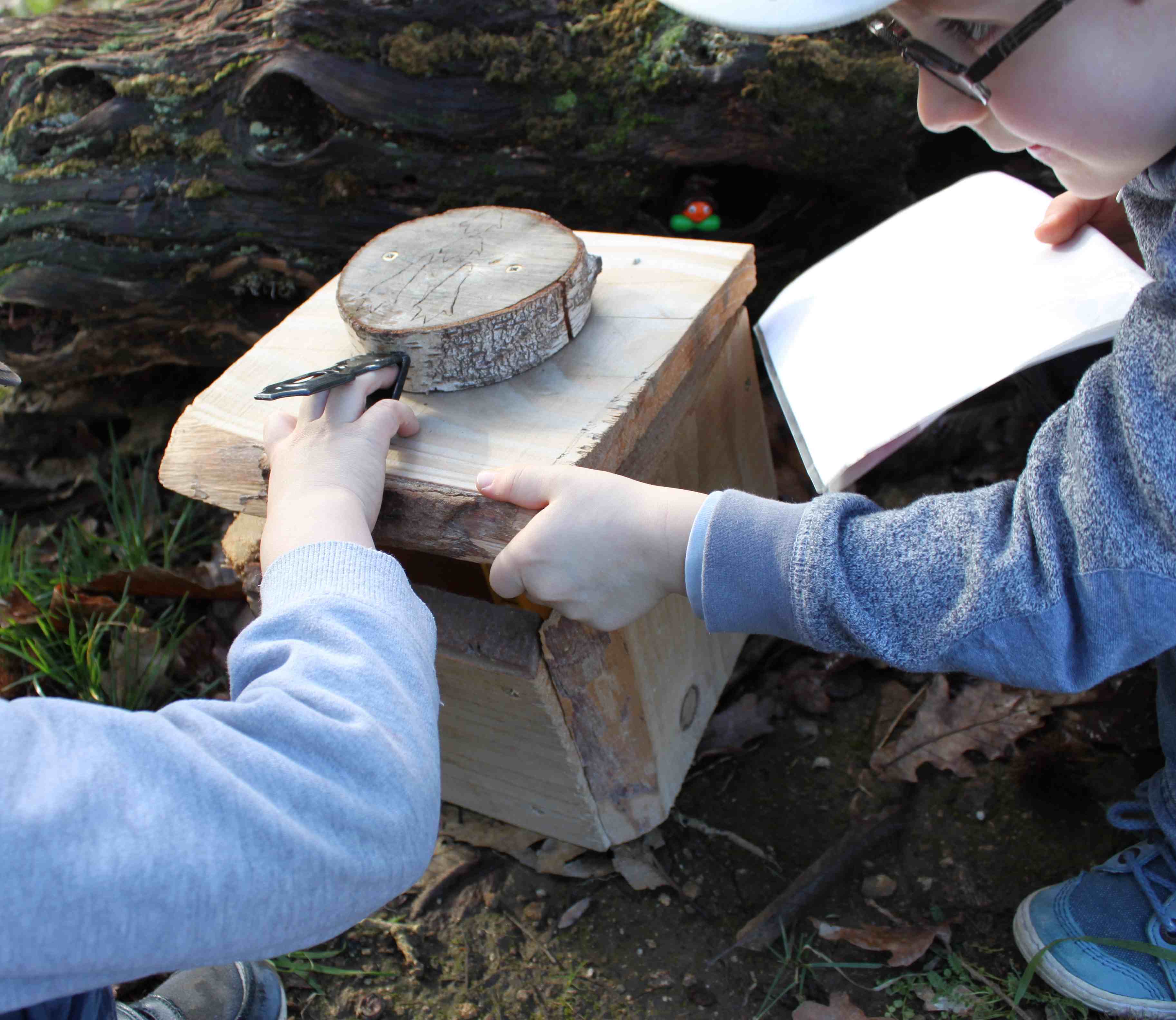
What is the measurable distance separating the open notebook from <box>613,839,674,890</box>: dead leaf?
79 cm

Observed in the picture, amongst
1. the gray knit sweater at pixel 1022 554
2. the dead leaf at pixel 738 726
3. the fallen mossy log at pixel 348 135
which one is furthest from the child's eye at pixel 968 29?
the dead leaf at pixel 738 726

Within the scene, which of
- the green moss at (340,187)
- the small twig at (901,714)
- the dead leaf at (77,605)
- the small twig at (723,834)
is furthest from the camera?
the green moss at (340,187)

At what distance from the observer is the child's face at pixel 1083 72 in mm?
980

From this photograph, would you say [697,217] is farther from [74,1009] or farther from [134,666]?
[74,1009]

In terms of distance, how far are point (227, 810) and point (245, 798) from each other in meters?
0.02

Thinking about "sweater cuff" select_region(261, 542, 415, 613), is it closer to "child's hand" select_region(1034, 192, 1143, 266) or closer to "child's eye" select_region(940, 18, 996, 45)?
"child's eye" select_region(940, 18, 996, 45)

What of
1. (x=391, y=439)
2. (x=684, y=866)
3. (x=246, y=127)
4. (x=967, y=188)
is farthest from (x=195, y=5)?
(x=684, y=866)

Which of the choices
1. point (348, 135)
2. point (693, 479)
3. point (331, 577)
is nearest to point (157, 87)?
point (348, 135)

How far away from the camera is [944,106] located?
1.19 meters

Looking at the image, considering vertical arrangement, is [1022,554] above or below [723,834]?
above

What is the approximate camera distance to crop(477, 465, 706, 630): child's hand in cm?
120

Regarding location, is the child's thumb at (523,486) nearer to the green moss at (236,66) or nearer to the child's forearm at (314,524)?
the child's forearm at (314,524)

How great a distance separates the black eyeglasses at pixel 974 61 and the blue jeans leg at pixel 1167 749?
88 centimetres

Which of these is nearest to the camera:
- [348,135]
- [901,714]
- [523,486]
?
[523,486]
